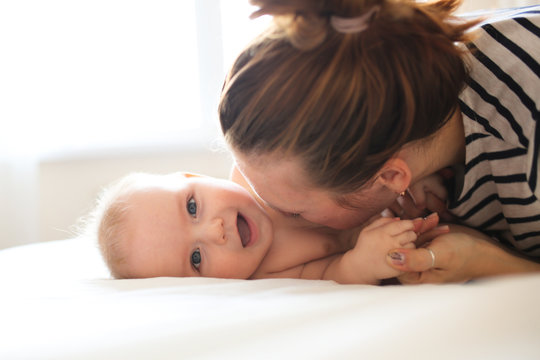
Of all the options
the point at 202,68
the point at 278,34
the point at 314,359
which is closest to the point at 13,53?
the point at 202,68

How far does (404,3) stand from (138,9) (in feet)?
5.22

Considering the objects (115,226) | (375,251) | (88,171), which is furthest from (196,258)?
(88,171)

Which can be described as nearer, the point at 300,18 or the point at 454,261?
the point at 300,18

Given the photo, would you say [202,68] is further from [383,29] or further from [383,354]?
[383,354]

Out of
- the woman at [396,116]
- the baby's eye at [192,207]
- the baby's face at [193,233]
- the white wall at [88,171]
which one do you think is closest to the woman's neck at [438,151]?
the woman at [396,116]

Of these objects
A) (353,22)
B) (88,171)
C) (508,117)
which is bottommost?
(88,171)

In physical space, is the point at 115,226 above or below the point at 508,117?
below

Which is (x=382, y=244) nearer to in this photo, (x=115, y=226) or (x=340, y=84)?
(x=340, y=84)

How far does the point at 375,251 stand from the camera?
913 millimetres

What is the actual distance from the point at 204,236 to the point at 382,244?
1.20ft

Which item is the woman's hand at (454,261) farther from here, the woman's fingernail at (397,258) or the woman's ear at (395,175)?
the woman's ear at (395,175)

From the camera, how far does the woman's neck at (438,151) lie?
898mm

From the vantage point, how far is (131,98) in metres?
2.19

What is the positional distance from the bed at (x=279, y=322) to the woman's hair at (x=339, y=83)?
0.73 ft
